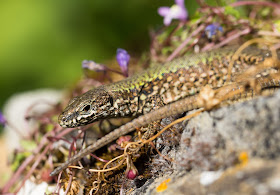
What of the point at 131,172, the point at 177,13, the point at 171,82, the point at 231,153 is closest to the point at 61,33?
the point at 177,13

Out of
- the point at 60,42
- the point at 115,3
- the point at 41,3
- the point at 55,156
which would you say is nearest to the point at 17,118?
the point at 55,156

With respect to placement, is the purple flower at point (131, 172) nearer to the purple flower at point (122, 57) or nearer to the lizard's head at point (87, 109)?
the lizard's head at point (87, 109)

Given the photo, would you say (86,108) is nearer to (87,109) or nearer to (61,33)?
(87,109)

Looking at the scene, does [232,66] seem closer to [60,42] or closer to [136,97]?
[136,97]

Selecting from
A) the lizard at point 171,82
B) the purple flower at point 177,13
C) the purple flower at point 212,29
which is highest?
the purple flower at point 177,13

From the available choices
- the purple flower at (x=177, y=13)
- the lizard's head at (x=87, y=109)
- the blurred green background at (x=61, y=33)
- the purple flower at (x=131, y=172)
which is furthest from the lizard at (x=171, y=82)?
the blurred green background at (x=61, y=33)
